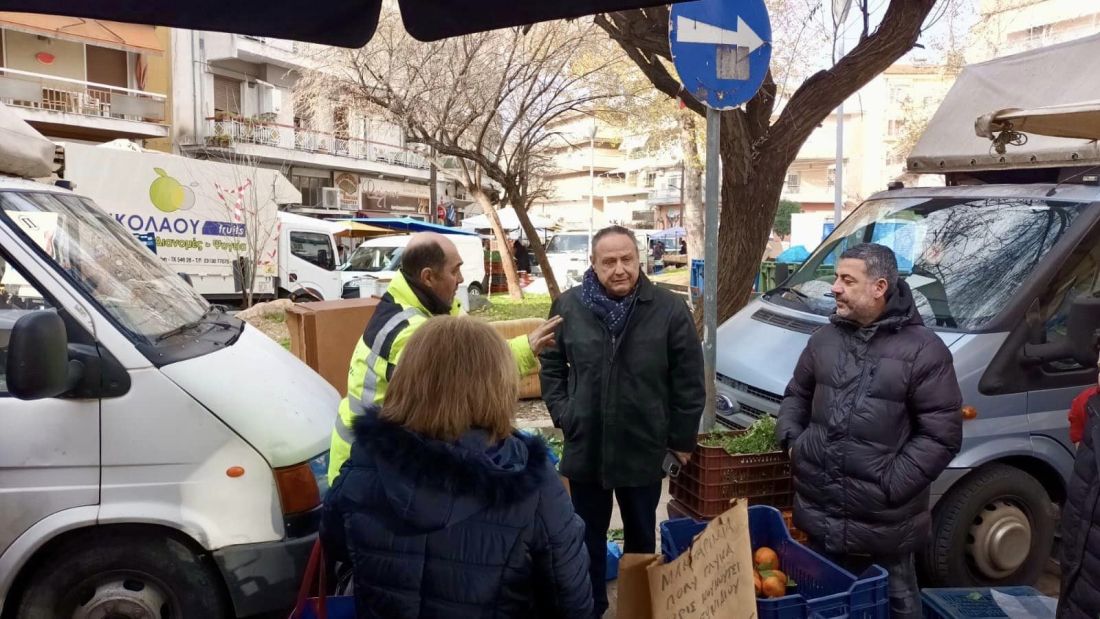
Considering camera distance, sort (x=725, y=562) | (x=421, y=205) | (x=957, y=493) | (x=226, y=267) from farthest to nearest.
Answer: (x=421, y=205) → (x=226, y=267) → (x=957, y=493) → (x=725, y=562)

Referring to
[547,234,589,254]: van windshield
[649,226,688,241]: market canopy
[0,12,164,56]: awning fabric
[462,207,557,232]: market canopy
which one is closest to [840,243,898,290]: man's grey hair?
[547,234,589,254]: van windshield

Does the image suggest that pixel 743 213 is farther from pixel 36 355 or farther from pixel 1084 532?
pixel 36 355

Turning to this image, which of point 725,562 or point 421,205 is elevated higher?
point 421,205

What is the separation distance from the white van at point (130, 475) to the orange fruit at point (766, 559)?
1760 mm

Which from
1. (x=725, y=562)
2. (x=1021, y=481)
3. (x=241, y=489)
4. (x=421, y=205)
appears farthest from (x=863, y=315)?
(x=421, y=205)

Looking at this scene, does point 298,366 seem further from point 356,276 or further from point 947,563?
point 356,276

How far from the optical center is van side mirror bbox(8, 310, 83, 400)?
2.51 metres

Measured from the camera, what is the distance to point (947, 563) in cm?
383

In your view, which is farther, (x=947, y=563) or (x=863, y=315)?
(x=947, y=563)

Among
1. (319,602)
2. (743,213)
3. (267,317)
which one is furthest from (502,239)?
(319,602)

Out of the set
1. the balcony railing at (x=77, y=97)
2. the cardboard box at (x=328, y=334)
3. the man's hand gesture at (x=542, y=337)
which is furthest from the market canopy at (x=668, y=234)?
the man's hand gesture at (x=542, y=337)

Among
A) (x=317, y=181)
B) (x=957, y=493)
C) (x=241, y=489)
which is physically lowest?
(x=957, y=493)

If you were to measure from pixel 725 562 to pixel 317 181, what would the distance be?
3533cm

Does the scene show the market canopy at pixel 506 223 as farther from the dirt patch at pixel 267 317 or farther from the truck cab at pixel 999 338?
the truck cab at pixel 999 338
